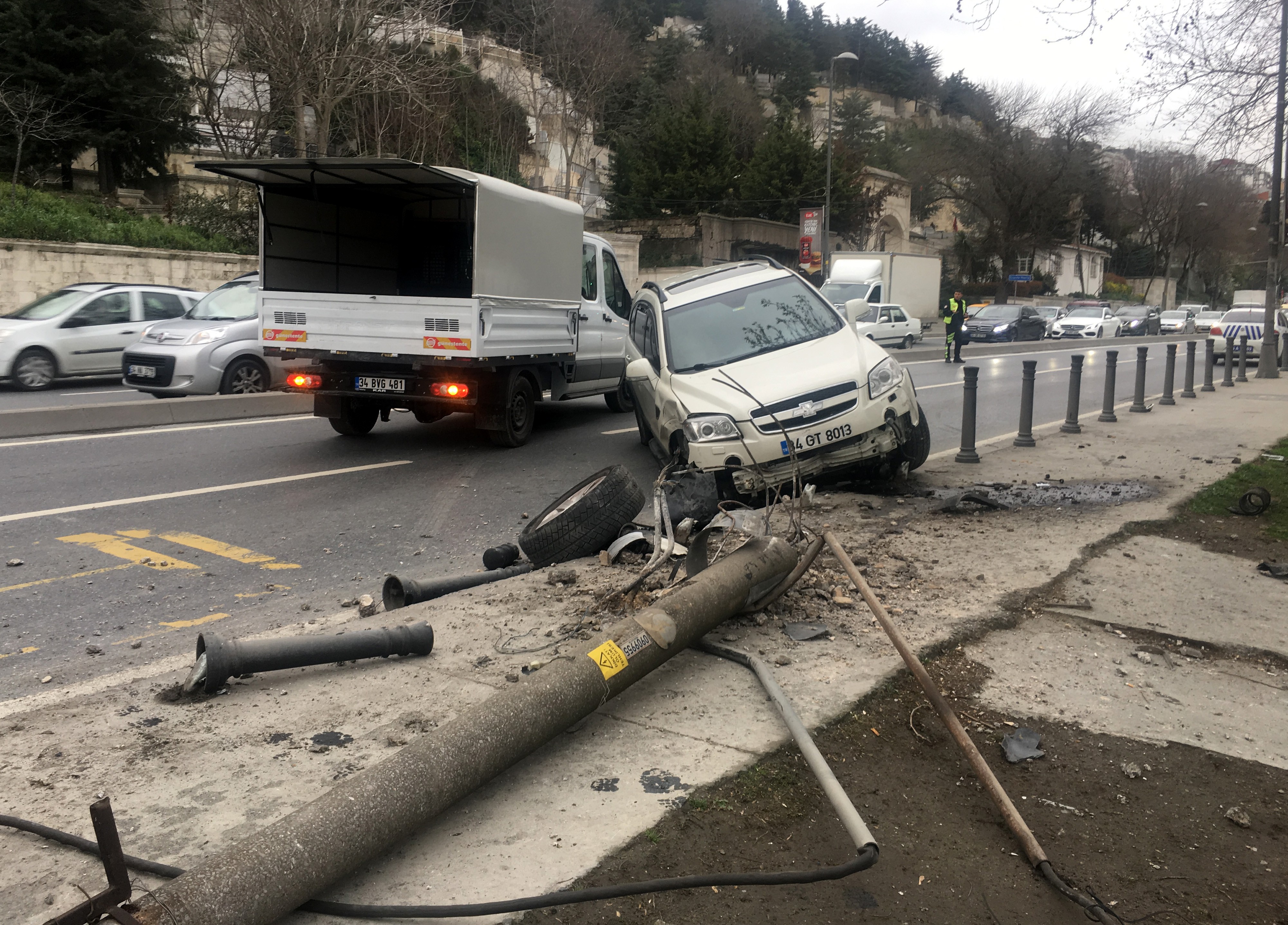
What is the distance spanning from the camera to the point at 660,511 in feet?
17.1

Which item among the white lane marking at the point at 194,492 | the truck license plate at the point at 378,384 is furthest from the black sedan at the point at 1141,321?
the white lane marking at the point at 194,492

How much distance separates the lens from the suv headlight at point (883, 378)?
800 centimetres

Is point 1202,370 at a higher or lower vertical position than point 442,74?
lower

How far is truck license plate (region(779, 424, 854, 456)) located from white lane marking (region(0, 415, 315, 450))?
7.44 metres

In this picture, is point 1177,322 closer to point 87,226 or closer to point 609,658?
point 87,226

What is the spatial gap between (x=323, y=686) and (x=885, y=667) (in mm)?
2308

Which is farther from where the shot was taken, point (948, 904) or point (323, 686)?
point (323, 686)

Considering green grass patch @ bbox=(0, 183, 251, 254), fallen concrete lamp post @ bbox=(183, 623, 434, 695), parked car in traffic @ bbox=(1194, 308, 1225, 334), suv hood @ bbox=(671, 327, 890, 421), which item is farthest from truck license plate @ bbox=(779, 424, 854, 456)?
parked car in traffic @ bbox=(1194, 308, 1225, 334)

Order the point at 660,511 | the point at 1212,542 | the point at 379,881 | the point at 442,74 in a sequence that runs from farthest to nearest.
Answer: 1. the point at 442,74
2. the point at 1212,542
3. the point at 660,511
4. the point at 379,881

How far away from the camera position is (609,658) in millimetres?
3633

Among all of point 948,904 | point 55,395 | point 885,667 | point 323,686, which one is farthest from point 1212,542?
point 55,395

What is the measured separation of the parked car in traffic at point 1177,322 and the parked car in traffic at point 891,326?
27.5 metres

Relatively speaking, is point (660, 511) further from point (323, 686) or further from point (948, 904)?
point (948, 904)

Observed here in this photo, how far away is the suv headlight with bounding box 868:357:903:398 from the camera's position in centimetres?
800
